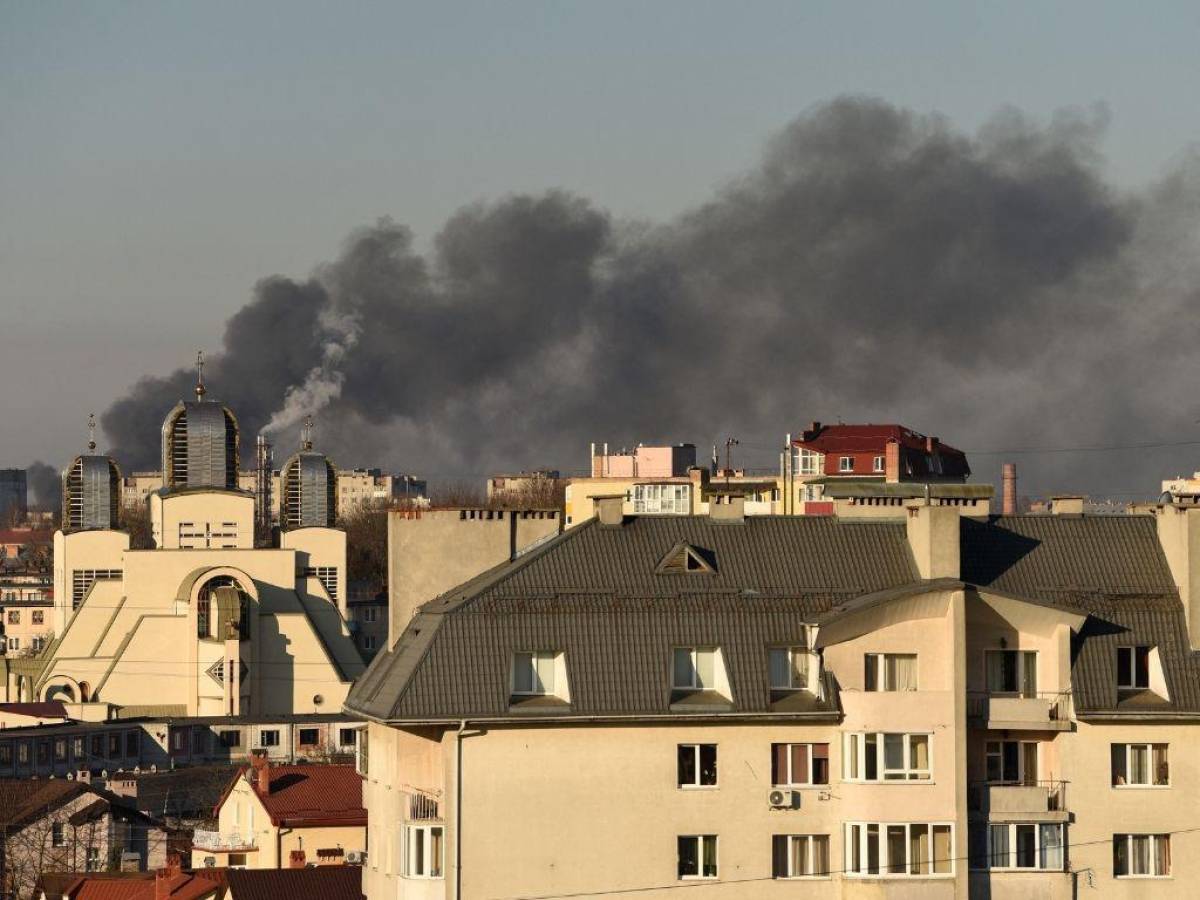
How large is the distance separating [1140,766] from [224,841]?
3740 centimetres

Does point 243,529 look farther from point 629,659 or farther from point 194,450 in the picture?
point 629,659

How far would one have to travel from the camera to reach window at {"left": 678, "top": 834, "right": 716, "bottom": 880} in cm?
3984

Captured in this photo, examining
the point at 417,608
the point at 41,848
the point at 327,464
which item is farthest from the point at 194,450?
the point at 417,608

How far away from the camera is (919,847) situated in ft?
131

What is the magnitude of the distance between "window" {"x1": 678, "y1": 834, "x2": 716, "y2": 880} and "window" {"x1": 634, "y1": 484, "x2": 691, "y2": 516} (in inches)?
921

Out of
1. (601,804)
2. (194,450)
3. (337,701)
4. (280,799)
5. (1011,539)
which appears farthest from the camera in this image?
(194,450)

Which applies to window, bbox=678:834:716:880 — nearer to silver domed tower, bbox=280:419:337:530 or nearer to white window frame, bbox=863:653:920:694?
white window frame, bbox=863:653:920:694

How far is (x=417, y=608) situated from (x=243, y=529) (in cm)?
9649

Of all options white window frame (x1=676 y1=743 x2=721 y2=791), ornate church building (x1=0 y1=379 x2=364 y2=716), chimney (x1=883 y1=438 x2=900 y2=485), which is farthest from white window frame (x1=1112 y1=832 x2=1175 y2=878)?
ornate church building (x1=0 y1=379 x2=364 y2=716)

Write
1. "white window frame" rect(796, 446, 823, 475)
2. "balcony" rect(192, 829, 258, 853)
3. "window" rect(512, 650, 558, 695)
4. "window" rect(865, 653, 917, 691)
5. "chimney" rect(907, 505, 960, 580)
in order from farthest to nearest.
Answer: "white window frame" rect(796, 446, 823, 475) → "balcony" rect(192, 829, 258, 853) → "chimney" rect(907, 505, 960, 580) → "window" rect(865, 653, 917, 691) → "window" rect(512, 650, 558, 695)

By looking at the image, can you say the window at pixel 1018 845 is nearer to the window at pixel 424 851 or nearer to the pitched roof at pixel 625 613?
the pitched roof at pixel 625 613

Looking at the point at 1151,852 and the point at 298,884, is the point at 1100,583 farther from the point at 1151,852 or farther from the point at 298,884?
the point at 298,884

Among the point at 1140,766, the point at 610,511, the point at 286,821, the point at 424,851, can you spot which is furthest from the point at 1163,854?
the point at 286,821

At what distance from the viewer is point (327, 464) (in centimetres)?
14938
